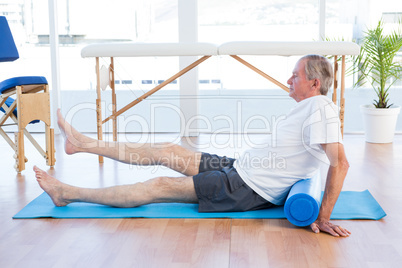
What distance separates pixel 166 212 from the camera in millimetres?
2531

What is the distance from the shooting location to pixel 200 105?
5.00m

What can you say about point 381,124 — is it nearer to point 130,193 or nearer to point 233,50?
point 233,50

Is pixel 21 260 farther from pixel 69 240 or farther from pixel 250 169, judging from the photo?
pixel 250 169

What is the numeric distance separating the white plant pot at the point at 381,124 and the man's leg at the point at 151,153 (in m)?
2.23

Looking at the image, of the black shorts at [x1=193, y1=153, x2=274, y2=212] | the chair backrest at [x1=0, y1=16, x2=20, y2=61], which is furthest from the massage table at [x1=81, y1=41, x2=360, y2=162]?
the black shorts at [x1=193, y1=153, x2=274, y2=212]

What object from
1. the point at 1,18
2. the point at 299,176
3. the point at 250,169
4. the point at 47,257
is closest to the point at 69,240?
the point at 47,257

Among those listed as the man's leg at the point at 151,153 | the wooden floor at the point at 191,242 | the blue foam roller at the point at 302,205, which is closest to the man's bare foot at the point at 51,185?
the wooden floor at the point at 191,242

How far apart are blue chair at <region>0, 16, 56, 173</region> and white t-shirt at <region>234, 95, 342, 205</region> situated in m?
1.64

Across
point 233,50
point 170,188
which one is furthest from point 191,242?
point 233,50

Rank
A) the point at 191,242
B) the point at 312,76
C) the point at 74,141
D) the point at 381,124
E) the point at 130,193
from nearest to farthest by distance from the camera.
Answer: the point at 191,242 → the point at 312,76 → the point at 130,193 → the point at 74,141 → the point at 381,124

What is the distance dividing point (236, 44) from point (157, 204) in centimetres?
126

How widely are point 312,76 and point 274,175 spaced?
0.47 metres

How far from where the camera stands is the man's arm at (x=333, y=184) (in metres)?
2.21

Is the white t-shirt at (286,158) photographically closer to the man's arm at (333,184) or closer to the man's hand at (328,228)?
the man's arm at (333,184)
